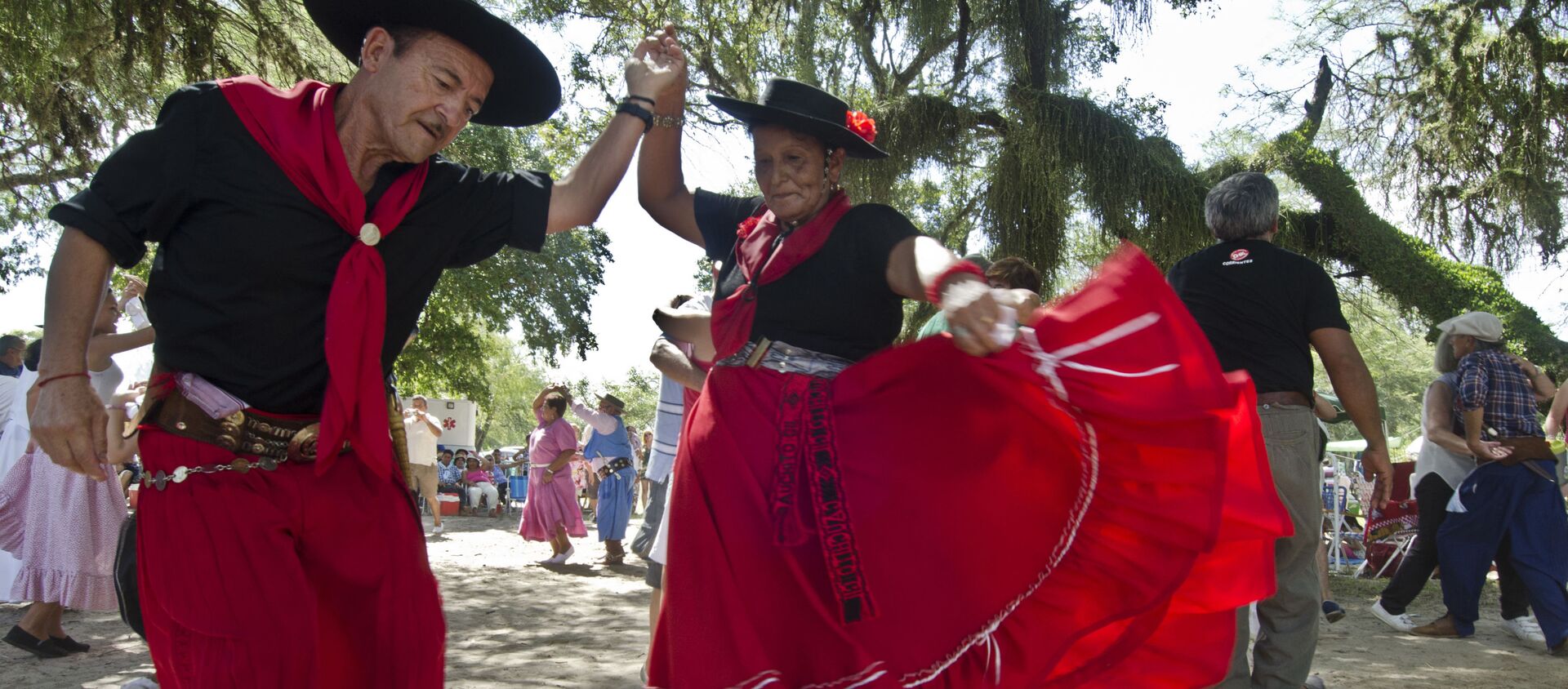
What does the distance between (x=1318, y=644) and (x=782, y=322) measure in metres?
5.55

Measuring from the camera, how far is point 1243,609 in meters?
4.80

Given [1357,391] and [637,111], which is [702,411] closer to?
[637,111]

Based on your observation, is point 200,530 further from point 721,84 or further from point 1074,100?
point 721,84

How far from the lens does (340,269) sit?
7.93 feet

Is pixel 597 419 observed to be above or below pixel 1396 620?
above

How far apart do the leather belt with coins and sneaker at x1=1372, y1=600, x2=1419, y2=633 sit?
25.1ft

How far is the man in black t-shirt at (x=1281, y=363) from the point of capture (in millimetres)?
4695

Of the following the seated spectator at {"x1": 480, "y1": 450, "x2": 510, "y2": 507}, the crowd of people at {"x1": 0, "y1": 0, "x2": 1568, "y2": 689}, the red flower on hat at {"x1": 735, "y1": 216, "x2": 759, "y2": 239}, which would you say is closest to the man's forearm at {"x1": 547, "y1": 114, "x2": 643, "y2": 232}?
the crowd of people at {"x1": 0, "y1": 0, "x2": 1568, "y2": 689}

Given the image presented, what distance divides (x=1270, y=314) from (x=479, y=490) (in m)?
20.7

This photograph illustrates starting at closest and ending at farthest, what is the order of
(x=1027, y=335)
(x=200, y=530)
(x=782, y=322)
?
(x=200, y=530), (x=1027, y=335), (x=782, y=322)

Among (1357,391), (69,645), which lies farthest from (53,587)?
(1357,391)

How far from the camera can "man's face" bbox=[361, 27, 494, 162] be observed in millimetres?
2578

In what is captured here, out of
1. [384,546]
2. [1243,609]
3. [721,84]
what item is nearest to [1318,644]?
[1243,609]

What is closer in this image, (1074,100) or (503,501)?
(1074,100)
